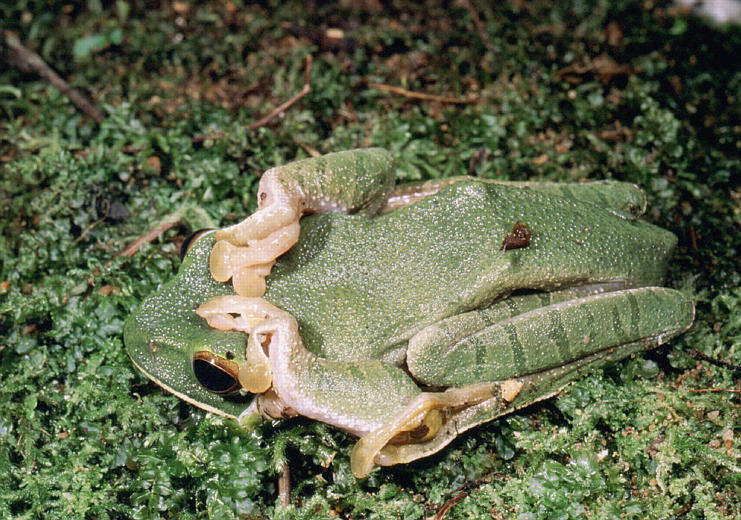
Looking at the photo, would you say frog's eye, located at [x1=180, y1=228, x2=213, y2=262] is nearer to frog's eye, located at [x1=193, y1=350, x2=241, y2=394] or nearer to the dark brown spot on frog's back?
frog's eye, located at [x1=193, y1=350, x2=241, y2=394]

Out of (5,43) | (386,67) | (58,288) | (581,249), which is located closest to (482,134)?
(386,67)

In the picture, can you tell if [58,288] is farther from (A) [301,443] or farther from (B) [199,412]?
(A) [301,443]

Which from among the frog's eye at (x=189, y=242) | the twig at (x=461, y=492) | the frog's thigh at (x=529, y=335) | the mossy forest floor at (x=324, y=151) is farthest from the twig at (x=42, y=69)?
the twig at (x=461, y=492)

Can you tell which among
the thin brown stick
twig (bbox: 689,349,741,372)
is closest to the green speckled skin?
the thin brown stick

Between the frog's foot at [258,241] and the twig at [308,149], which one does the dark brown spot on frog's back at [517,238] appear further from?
the twig at [308,149]

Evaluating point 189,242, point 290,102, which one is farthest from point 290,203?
point 290,102

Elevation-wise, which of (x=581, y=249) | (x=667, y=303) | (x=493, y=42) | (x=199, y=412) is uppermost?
(x=493, y=42)
